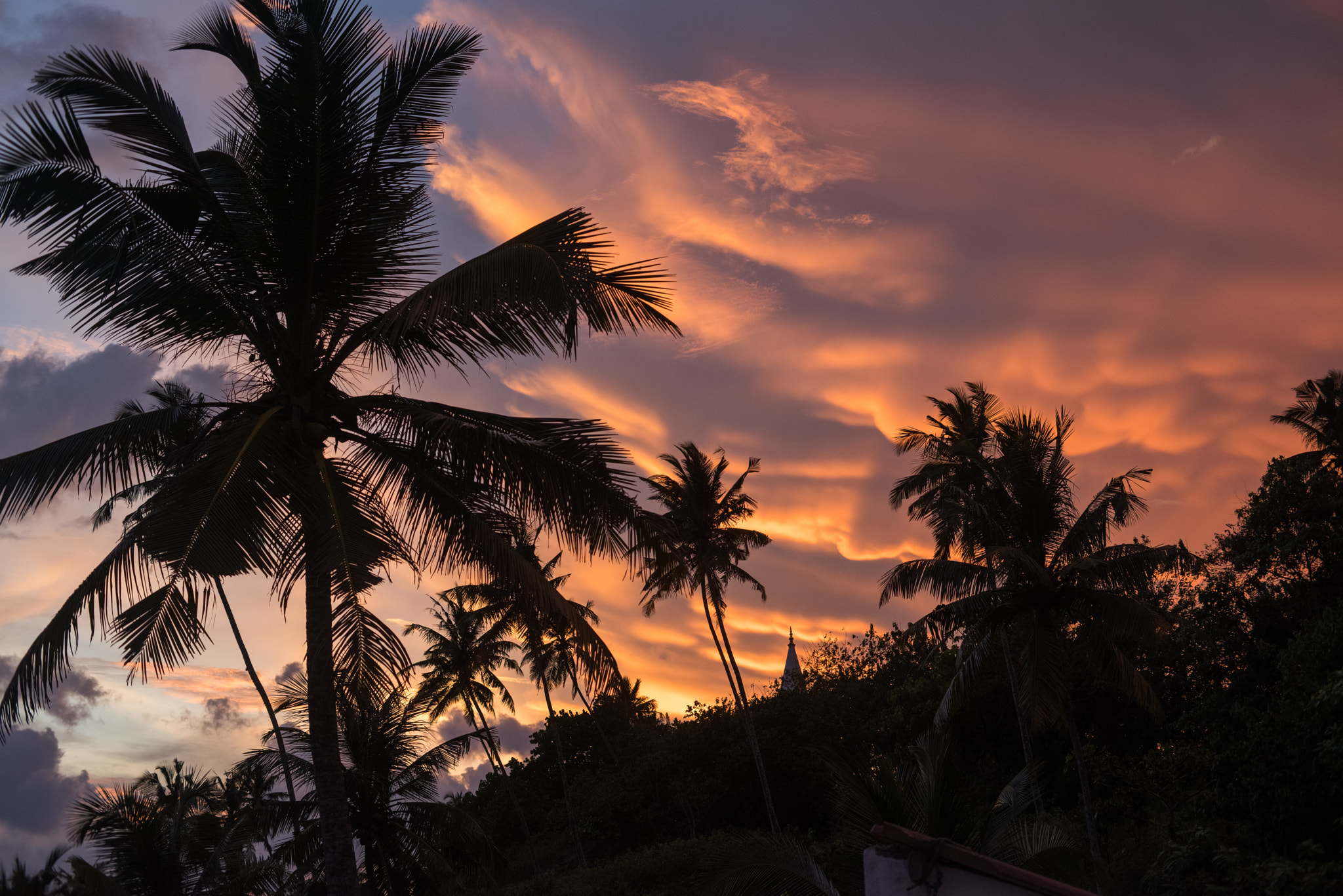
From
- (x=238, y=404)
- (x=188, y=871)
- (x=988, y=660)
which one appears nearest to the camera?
(x=238, y=404)

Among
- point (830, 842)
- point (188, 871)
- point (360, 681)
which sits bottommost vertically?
point (830, 842)

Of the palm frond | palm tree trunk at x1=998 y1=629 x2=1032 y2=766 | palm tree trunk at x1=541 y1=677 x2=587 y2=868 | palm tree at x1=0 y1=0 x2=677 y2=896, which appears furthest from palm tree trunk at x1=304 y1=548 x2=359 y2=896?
palm tree trunk at x1=541 y1=677 x2=587 y2=868

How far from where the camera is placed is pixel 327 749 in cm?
756

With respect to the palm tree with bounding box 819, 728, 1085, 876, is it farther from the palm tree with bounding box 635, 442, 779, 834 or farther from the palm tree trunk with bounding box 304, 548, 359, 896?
the palm tree with bounding box 635, 442, 779, 834

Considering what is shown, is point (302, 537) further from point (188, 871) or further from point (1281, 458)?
point (1281, 458)

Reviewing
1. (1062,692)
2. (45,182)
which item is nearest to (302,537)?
(45,182)

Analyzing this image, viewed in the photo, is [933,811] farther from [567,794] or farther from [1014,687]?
[567,794]

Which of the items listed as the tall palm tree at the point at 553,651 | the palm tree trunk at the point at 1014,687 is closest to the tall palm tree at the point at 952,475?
the palm tree trunk at the point at 1014,687

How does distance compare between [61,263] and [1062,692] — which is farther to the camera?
[1062,692]

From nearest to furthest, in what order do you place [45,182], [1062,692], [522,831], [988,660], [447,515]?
[45,182] < [447,515] < [1062,692] < [988,660] < [522,831]

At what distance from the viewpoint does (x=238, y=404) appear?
294 inches

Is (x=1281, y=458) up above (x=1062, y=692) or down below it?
above

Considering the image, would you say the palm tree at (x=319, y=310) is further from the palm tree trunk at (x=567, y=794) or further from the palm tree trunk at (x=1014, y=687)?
the palm tree trunk at (x=567, y=794)

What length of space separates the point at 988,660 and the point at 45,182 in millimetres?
18160
